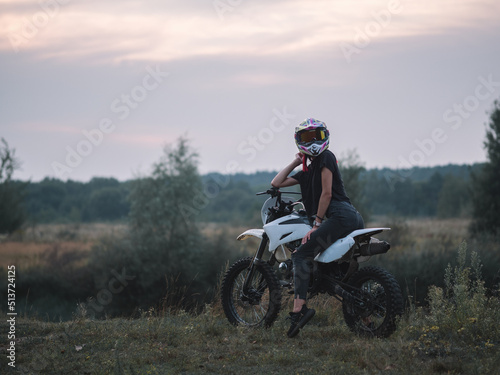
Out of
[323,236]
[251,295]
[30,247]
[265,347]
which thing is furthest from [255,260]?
[30,247]

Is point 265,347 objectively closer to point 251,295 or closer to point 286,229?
point 251,295

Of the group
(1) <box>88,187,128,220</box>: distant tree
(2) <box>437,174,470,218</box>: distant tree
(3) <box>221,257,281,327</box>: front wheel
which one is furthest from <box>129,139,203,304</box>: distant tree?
(2) <box>437,174,470,218</box>: distant tree

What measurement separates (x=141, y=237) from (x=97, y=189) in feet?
189

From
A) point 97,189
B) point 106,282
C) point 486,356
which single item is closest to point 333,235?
point 486,356

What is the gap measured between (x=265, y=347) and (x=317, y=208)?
1.72 metres

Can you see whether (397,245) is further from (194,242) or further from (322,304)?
(322,304)

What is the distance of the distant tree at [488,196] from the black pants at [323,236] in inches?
1633

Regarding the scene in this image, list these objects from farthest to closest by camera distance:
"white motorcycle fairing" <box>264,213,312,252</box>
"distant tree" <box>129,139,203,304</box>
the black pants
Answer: "distant tree" <box>129,139,203,304</box>
"white motorcycle fairing" <box>264,213,312,252</box>
the black pants

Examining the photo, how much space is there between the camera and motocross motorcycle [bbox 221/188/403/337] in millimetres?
6312

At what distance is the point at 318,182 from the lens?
6.71 m

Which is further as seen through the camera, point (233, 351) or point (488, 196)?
point (488, 196)

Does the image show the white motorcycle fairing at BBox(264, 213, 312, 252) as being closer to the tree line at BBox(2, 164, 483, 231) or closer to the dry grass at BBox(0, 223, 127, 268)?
the dry grass at BBox(0, 223, 127, 268)

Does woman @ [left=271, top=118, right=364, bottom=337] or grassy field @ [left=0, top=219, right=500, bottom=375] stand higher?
woman @ [left=271, top=118, right=364, bottom=337]

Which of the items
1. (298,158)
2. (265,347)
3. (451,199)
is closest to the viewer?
(265,347)
